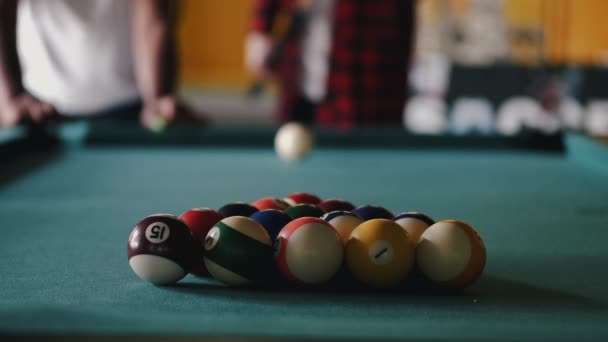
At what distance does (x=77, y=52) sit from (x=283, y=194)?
179 centimetres

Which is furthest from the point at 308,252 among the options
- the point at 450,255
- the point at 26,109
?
the point at 26,109

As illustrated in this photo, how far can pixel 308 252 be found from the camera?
1.11 meters

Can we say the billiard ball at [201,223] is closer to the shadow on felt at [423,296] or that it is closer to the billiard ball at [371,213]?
the shadow on felt at [423,296]

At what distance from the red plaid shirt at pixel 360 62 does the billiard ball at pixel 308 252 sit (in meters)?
3.84

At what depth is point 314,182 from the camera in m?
2.39

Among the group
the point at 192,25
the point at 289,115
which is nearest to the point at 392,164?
the point at 289,115

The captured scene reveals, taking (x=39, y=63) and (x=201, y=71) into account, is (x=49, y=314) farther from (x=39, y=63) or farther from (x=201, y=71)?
(x=201, y=71)

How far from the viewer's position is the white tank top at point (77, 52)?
11.3ft

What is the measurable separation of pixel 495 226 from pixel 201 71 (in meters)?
13.7

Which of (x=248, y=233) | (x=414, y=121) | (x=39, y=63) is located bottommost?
(x=414, y=121)

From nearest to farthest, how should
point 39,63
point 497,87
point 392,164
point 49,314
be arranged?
point 49,314
point 392,164
point 39,63
point 497,87

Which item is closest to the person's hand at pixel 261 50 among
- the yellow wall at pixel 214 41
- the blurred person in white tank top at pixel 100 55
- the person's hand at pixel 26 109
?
the blurred person in white tank top at pixel 100 55

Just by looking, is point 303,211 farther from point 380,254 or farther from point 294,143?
point 294,143

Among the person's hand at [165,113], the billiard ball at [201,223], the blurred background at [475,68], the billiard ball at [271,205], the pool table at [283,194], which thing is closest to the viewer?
the pool table at [283,194]
